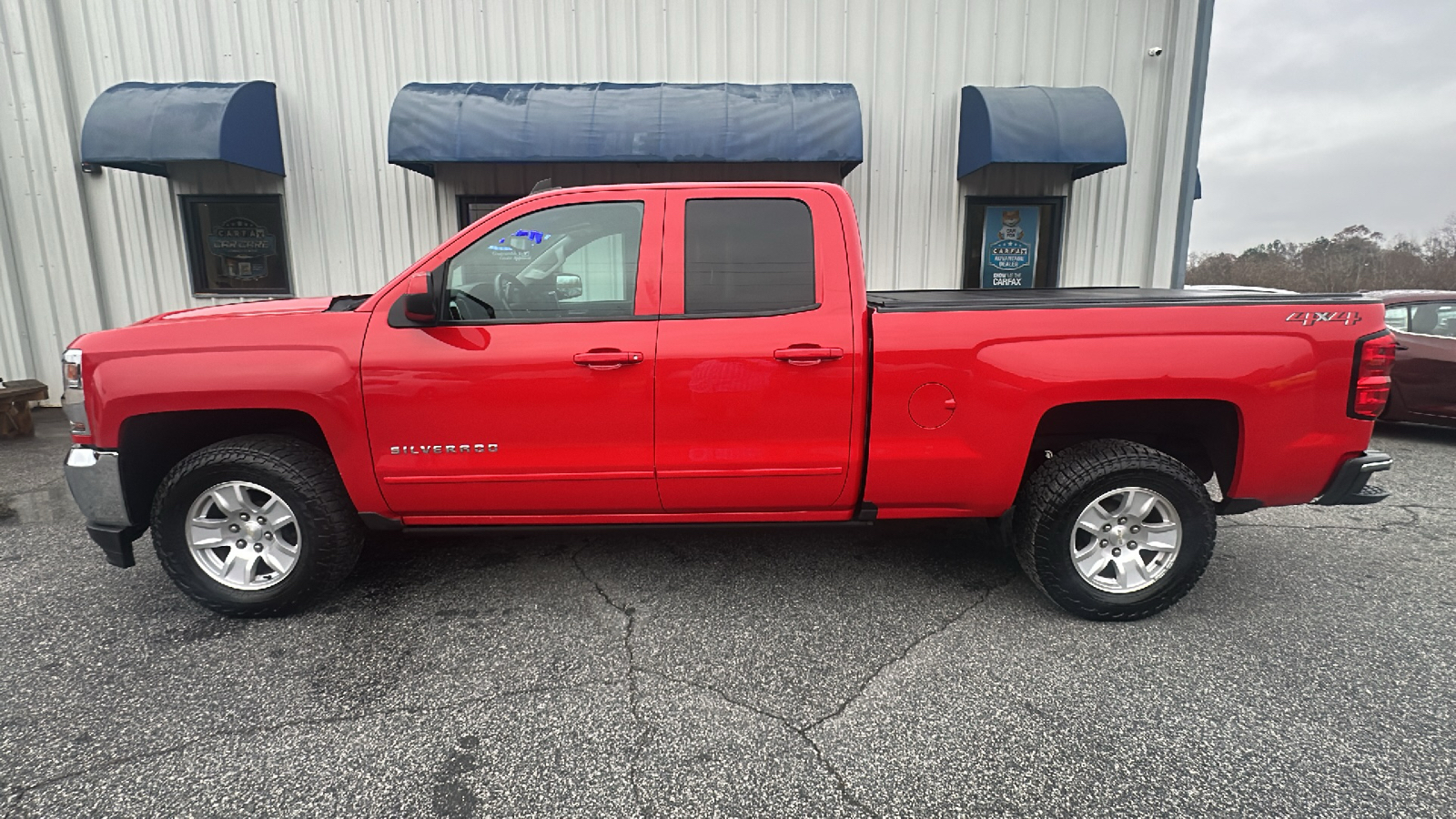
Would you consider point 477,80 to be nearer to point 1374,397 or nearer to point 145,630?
point 145,630

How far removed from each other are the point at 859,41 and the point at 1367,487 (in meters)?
6.52

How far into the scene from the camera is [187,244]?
7.80 metres

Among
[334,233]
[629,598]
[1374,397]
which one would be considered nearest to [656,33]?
[334,233]

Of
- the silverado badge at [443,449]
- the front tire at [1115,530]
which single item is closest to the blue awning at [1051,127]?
the front tire at [1115,530]

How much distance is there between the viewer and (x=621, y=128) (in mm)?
6680

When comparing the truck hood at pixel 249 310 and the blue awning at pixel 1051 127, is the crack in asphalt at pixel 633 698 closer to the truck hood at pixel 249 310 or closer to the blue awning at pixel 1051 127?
the truck hood at pixel 249 310

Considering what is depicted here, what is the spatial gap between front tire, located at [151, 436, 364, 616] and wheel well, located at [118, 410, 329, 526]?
0.31 ft

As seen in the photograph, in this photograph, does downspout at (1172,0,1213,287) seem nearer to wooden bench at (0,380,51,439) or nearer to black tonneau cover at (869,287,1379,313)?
black tonneau cover at (869,287,1379,313)

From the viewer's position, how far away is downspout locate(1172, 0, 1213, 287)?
755cm

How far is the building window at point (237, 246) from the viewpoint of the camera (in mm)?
7785

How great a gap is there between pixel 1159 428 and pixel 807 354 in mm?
1772

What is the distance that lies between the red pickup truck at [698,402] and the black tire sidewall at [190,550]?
1 cm

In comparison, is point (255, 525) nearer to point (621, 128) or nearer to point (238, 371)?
point (238, 371)

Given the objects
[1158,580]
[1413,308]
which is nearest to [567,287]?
[1158,580]
